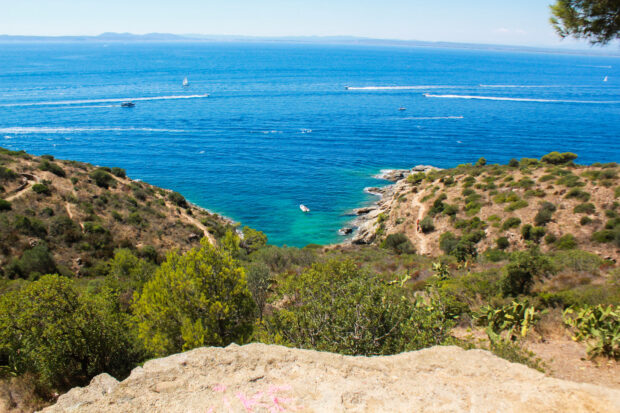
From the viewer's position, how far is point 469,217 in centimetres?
4116

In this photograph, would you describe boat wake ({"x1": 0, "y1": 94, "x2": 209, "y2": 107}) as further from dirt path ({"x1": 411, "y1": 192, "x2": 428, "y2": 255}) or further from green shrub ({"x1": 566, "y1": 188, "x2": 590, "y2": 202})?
green shrub ({"x1": 566, "y1": 188, "x2": 590, "y2": 202})

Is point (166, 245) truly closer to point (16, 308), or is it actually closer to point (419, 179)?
point (16, 308)

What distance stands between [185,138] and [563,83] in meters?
187

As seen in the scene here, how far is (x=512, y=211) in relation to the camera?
38.9m

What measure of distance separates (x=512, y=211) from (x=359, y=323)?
3338 centimetres

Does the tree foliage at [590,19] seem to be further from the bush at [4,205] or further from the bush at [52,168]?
the bush at [52,168]

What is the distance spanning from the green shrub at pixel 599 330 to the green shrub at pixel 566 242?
21898 mm

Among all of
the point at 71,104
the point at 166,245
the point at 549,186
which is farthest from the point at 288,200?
the point at 71,104

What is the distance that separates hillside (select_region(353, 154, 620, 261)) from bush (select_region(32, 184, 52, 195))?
3413 centimetres

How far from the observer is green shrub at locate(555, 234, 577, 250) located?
103 ft

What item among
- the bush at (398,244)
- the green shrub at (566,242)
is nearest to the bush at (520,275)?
the green shrub at (566,242)

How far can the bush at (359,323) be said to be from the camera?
11.5m

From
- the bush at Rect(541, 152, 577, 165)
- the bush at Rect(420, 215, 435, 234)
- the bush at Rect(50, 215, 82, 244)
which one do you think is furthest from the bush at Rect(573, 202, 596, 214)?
the bush at Rect(50, 215, 82, 244)

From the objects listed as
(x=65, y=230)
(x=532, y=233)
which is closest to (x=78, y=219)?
(x=65, y=230)
